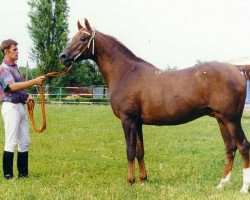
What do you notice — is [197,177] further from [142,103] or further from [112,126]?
[112,126]

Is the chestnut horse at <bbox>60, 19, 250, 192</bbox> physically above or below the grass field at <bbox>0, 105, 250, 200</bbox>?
above

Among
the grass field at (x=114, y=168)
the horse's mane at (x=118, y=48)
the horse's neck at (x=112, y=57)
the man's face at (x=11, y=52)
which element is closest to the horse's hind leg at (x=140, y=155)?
the grass field at (x=114, y=168)

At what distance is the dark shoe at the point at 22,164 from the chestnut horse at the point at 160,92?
6.18 feet

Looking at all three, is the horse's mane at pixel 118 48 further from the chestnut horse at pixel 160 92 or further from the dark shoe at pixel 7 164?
the dark shoe at pixel 7 164

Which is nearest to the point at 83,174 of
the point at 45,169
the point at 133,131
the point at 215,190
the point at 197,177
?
the point at 45,169

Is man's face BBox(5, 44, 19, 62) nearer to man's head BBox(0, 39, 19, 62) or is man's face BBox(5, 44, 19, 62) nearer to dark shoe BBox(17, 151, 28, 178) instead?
man's head BBox(0, 39, 19, 62)

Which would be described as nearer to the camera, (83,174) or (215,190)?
(215,190)

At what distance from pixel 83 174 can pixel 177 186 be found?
1.90 metres

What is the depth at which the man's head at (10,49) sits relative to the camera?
724cm

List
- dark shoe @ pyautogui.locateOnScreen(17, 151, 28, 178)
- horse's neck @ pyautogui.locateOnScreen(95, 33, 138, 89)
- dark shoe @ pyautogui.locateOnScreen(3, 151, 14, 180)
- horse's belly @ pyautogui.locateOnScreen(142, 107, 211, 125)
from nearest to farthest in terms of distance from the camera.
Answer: horse's belly @ pyautogui.locateOnScreen(142, 107, 211, 125), horse's neck @ pyautogui.locateOnScreen(95, 33, 138, 89), dark shoe @ pyautogui.locateOnScreen(3, 151, 14, 180), dark shoe @ pyautogui.locateOnScreen(17, 151, 28, 178)

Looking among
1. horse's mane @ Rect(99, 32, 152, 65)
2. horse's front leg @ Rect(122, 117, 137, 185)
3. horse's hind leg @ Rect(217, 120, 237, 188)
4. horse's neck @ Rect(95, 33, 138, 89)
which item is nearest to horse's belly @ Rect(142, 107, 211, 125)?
horse's front leg @ Rect(122, 117, 137, 185)

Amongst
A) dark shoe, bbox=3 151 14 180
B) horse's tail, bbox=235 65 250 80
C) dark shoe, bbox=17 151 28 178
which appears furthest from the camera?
dark shoe, bbox=17 151 28 178

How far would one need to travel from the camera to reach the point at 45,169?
26.8ft

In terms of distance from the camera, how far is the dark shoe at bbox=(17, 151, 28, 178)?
754 cm
